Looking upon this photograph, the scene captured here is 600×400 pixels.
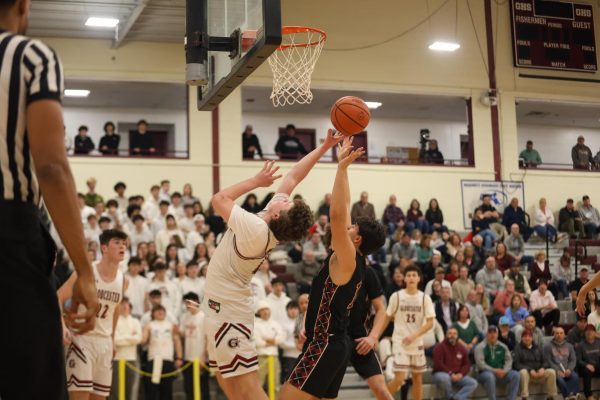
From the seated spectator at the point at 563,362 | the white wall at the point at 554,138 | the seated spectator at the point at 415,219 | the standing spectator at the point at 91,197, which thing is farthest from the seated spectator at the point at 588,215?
the standing spectator at the point at 91,197

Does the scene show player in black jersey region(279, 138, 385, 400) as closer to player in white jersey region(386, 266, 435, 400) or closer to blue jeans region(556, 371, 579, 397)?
player in white jersey region(386, 266, 435, 400)

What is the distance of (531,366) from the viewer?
16078 millimetres

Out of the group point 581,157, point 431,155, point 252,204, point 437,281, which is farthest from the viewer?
point 581,157

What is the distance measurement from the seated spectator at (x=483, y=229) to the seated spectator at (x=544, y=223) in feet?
5.94

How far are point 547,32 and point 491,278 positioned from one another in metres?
9.26

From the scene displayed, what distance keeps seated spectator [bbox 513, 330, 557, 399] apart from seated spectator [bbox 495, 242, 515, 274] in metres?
3.47

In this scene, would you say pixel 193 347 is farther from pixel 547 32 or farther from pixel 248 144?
pixel 547 32

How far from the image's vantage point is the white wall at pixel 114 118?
27500mm

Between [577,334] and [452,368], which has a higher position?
[577,334]

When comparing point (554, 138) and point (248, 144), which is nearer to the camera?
point (248, 144)

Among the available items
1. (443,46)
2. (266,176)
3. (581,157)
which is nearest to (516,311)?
(443,46)

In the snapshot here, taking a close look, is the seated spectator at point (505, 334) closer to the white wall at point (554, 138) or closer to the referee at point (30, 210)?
the referee at point (30, 210)

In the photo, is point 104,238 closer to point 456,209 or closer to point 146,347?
point 146,347

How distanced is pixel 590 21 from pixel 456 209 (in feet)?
22.4
